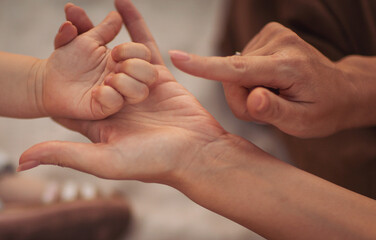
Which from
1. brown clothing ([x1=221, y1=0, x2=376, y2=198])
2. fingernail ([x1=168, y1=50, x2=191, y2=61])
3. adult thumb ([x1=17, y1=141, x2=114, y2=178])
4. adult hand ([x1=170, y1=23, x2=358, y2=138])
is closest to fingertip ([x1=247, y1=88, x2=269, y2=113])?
adult hand ([x1=170, y1=23, x2=358, y2=138])

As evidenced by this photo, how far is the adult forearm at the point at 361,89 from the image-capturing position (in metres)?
0.67

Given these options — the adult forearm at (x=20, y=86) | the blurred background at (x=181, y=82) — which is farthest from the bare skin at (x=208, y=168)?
the blurred background at (x=181, y=82)

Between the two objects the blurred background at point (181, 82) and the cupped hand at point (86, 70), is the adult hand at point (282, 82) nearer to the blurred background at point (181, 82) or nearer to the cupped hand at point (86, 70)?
the cupped hand at point (86, 70)

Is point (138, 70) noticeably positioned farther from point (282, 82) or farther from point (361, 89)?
point (361, 89)

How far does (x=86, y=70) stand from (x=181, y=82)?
0.55m

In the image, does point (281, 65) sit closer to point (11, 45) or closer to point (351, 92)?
point (351, 92)

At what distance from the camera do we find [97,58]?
0.62 m

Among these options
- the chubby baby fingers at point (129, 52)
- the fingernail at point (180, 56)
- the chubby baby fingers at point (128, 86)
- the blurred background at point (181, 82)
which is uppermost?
the fingernail at point (180, 56)

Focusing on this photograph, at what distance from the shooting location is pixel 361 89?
0.69 metres

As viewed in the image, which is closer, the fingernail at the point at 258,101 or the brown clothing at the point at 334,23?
the fingernail at the point at 258,101

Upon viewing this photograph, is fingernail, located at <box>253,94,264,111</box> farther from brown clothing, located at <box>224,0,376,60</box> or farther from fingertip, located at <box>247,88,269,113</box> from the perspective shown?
brown clothing, located at <box>224,0,376,60</box>

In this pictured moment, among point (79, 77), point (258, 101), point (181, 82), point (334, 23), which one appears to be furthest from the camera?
point (181, 82)

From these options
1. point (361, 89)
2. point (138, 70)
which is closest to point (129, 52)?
point (138, 70)

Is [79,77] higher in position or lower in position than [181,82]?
higher
